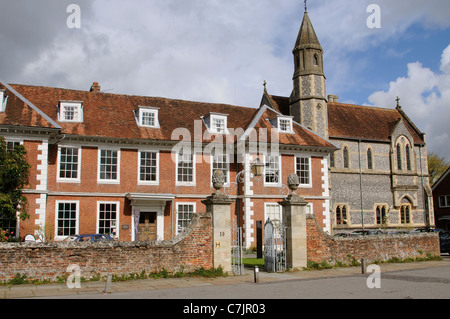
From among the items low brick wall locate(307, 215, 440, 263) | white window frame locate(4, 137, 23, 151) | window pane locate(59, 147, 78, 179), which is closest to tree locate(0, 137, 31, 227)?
white window frame locate(4, 137, 23, 151)

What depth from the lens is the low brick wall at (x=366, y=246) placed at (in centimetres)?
1808

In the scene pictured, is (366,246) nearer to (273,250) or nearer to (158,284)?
(273,250)

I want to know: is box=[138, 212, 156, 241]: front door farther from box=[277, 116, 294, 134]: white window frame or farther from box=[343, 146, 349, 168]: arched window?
box=[343, 146, 349, 168]: arched window

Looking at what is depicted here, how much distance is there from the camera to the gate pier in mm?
17406

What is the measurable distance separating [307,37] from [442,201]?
2562 cm

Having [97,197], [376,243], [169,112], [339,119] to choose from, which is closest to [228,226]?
[376,243]

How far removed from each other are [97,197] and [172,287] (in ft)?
42.1

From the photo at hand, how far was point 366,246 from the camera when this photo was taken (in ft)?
64.5

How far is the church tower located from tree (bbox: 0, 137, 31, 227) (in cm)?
A: 2269

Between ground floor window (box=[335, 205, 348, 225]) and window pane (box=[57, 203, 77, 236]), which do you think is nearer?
window pane (box=[57, 203, 77, 236])

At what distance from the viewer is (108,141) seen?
25.5 metres

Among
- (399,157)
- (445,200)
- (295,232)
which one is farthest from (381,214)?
(295,232)

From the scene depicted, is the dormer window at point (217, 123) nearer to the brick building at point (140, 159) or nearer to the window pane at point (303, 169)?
the brick building at point (140, 159)
